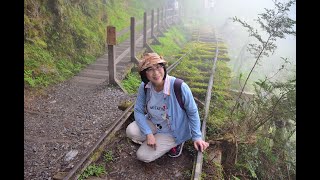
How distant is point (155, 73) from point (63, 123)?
8.88 ft

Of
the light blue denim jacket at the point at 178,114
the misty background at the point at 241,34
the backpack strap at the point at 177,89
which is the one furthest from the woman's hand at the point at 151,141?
the misty background at the point at 241,34

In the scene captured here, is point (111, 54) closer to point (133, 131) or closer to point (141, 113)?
point (133, 131)

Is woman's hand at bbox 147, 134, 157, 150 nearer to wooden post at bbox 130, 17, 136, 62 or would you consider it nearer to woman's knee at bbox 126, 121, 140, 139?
woman's knee at bbox 126, 121, 140, 139

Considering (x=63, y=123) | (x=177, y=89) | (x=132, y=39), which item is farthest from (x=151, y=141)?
(x=132, y=39)

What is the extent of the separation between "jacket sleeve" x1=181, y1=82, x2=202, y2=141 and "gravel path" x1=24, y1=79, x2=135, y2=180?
1.69 meters

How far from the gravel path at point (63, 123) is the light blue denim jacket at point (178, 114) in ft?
3.75

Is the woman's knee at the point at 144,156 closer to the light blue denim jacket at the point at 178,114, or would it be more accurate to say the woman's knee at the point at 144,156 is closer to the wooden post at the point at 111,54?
the light blue denim jacket at the point at 178,114

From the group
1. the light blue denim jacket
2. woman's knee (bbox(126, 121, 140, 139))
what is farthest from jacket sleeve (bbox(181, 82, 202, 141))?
woman's knee (bbox(126, 121, 140, 139))

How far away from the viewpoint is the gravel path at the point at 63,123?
4250 mm

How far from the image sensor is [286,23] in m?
6.53

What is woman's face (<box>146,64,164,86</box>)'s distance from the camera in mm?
3498

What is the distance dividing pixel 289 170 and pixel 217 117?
64.2 inches
